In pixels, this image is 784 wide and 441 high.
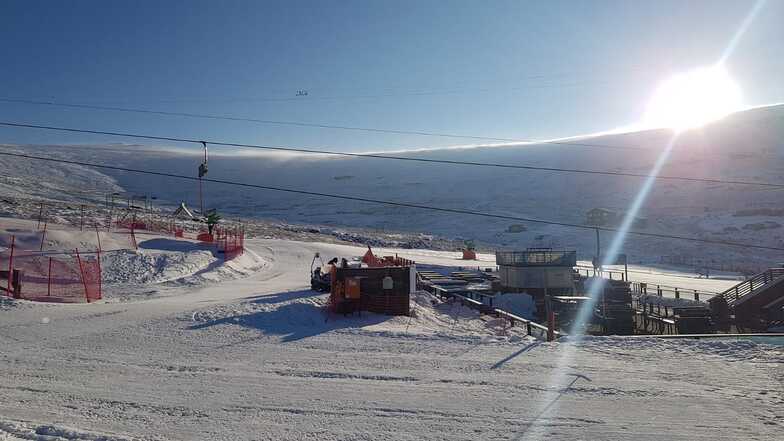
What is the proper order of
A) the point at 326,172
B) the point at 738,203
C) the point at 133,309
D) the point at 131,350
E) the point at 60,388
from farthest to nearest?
1. the point at 326,172
2. the point at 738,203
3. the point at 133,309
4. the point at 131,350
5. the point at 60,388

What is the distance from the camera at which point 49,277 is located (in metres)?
17.6

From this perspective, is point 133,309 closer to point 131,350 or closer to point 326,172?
point 131,350

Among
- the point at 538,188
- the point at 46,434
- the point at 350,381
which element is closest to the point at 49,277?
the point at 46,434

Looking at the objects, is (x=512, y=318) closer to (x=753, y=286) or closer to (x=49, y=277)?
(x=753, y=286)

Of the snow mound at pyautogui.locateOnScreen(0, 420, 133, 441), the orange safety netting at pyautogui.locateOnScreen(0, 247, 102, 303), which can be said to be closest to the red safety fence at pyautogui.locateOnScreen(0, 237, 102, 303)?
the orange safety netting at pyautogui.locateOnScreen(0, 247, 102, 303)

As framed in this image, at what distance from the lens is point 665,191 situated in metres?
85.8

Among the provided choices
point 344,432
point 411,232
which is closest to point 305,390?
point 344,432

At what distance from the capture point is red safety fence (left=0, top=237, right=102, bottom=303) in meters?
17.1

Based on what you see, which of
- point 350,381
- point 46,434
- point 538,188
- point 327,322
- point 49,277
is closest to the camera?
point 46,434

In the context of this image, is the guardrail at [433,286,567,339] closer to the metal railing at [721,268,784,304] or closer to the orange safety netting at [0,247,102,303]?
the metal railing at [721,268,784,304]

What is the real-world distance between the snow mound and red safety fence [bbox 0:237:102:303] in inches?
469

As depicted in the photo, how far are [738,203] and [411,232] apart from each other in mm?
44156

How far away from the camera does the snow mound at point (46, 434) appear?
639 cm

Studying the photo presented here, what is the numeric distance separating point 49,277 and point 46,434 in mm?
13108
